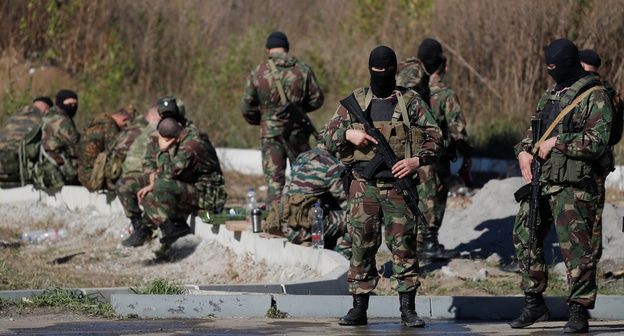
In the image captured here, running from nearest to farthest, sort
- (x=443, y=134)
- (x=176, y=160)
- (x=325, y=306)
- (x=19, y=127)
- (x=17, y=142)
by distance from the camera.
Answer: (x=325, y=306) < (x=443, y=134) < (x=176, y=160) < (x=17, y=142) < (x=19, y=127)

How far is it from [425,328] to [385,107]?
143 cm

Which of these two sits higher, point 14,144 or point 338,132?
point 338,132

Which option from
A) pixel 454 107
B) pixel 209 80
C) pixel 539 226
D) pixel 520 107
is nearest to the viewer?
pixel 539 226

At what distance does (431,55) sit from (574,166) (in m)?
3.96

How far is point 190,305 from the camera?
9.87m

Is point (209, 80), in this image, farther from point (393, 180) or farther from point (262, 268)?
point (393, 180)

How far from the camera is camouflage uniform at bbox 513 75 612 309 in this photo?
9.08 metres

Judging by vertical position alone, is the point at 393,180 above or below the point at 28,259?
above

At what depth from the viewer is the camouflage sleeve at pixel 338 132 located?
9.38 metres

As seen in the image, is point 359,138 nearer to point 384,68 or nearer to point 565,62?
point 384,68

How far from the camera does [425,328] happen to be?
30.9 ft

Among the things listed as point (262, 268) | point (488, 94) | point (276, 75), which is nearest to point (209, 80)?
point (488, 94)

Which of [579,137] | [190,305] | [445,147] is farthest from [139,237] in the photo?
[579,137]

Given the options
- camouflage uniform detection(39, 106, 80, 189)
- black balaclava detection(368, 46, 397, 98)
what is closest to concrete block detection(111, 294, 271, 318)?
black balaclava detection(368, 46, 397, 98)
